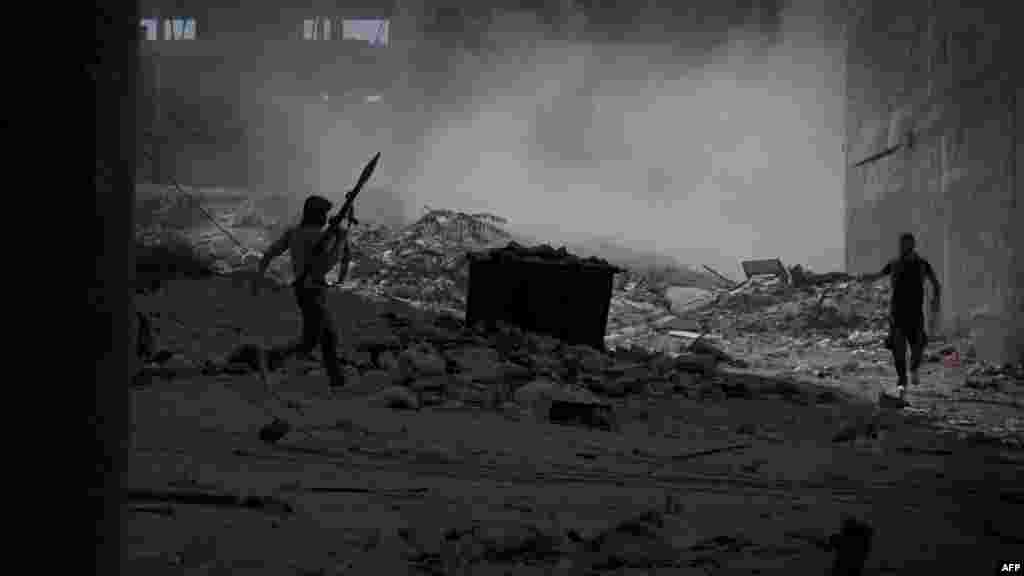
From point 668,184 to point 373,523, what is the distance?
2378cm

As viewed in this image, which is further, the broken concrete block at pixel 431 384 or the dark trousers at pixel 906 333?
the dark trousers at pixel 906 333

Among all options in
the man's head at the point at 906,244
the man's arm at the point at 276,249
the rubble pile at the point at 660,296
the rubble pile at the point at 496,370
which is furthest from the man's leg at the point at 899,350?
the man's arm at the point at 276,249

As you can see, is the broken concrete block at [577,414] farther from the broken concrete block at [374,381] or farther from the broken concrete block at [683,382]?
the broken concrete block at [683,382]

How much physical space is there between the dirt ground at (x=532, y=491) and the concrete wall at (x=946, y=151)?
14.4 ft

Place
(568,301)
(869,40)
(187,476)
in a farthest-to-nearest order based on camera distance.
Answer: (869,40)
(568,301)
(187,476)

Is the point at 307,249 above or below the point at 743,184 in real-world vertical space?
below

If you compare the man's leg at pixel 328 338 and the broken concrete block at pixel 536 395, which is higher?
the man's leg at pixel 328 338

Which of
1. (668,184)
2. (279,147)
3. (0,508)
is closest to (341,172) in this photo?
(279,147)

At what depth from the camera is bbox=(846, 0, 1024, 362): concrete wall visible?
377 inches

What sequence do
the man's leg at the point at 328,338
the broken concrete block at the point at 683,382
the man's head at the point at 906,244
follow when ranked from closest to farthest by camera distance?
the man's leg at the point at 328,338 → the broken concrete block at the point at 683,382 → the man's head at the point at 906,244

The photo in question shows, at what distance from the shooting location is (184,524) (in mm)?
2836

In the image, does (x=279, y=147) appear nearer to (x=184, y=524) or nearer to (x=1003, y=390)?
(x=1003, y=390)

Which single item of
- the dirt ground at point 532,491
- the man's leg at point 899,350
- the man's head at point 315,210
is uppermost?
the man's head at point 315,210

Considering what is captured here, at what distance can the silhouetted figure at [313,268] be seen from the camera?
236 inches
